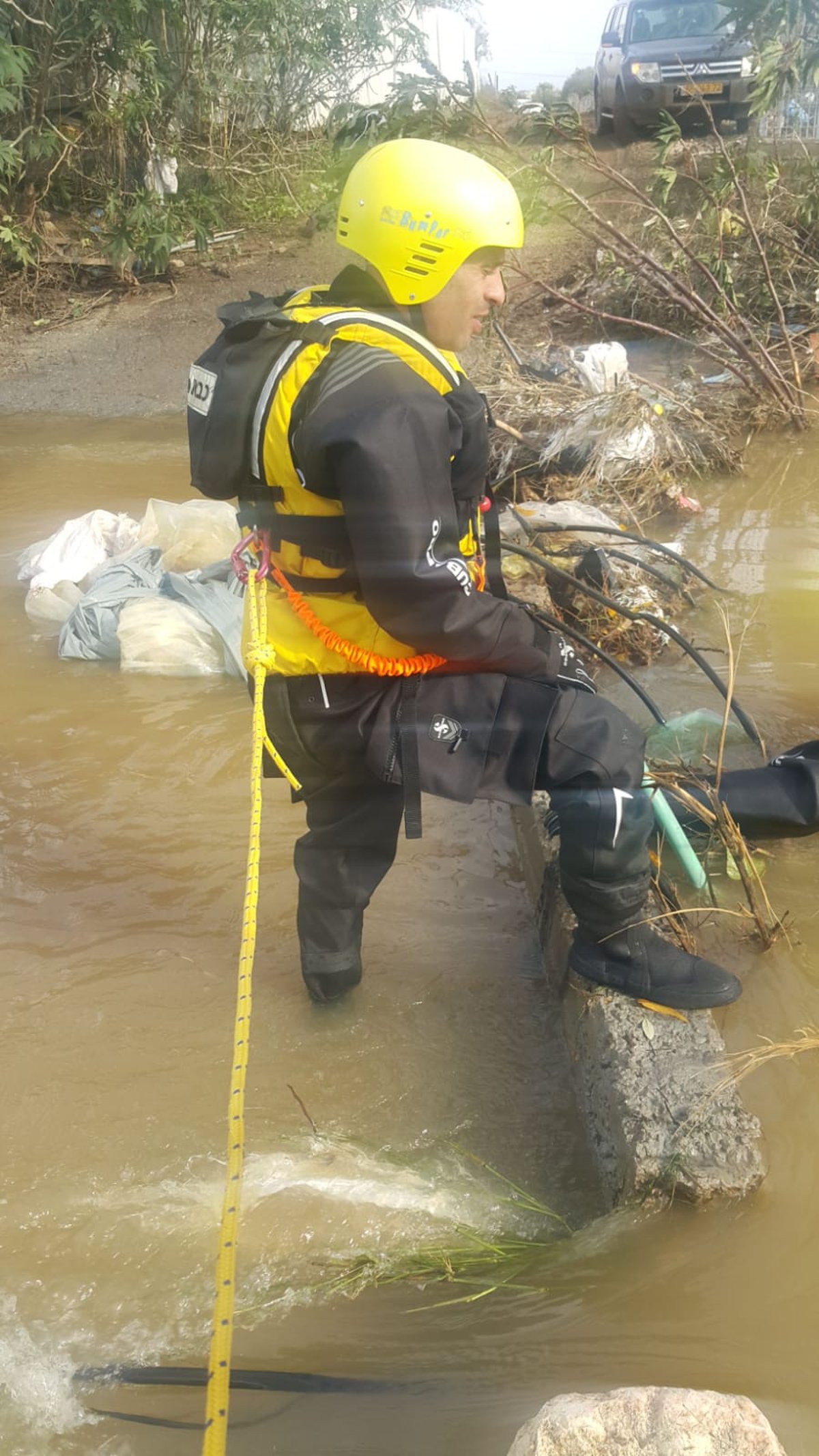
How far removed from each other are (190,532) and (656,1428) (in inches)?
186

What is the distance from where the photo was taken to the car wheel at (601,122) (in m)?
7.66

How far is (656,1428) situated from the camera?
143cm

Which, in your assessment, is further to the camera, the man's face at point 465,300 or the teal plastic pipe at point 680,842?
the teal plastic pipe at point 680,842

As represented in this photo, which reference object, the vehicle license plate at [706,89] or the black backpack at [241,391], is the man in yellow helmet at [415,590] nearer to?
the black backpack at [241,391]

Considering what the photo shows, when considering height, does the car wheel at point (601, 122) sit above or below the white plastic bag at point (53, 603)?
above

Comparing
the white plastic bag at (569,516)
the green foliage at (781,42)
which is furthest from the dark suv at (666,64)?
the white plastic bag at (569,516)

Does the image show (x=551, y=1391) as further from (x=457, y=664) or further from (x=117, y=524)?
(x=117, y=524)

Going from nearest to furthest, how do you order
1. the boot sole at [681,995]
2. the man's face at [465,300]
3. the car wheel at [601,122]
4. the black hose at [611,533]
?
the man's face at [465,300] < the boot sole at [681,995] < the black hose at [611,533] < the car wheel at [601,122]

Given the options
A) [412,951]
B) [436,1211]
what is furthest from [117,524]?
[436,1211]

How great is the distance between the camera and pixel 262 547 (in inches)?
94.8

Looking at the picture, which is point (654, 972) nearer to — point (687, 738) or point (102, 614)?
point (687, 738)

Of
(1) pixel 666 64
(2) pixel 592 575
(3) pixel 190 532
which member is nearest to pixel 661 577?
(2) pixel 592 575

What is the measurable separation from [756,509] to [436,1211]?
5.35 meters

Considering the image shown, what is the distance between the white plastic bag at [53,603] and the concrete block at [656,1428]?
4.58 metres
